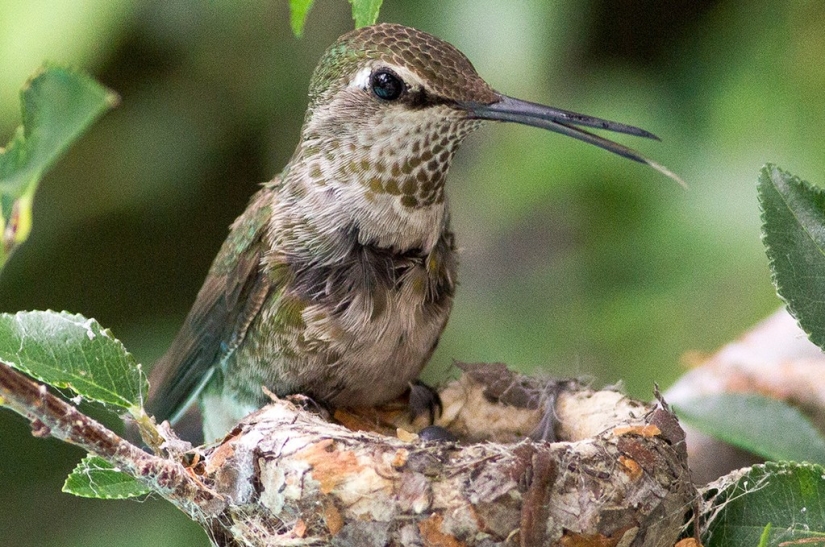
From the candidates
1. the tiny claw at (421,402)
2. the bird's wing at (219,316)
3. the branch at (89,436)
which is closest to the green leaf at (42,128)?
the branch at (89,436)

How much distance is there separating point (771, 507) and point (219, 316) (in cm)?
110

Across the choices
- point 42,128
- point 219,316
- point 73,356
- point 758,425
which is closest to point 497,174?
point 219,316

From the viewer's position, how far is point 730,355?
8.15 ft

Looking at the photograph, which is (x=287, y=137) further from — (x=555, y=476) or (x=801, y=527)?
(x=801, y=527)

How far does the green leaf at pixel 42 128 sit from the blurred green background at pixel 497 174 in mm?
1953

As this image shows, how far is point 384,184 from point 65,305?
Result: 8.96ft

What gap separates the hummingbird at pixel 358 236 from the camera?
166 centimetres

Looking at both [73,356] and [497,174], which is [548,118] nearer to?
[73,356]

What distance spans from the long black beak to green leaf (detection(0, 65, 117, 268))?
871mm

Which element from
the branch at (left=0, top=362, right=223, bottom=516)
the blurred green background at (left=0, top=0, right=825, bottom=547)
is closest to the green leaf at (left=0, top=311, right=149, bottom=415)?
the branch at (left=0, top=362, right=223, bottom=516)

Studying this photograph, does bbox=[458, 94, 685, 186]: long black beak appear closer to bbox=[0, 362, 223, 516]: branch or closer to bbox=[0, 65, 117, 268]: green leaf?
bbox=[0, 362, 223, 516]: branch

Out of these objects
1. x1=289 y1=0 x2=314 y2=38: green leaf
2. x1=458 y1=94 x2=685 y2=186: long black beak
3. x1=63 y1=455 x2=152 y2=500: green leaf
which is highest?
x1=289 y1=0 x2=314 y2=38: green leaf

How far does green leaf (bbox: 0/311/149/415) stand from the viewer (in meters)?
1.22

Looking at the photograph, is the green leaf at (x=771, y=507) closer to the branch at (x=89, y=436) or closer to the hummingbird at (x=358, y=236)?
the hummingbird at (x=358, y=236)
